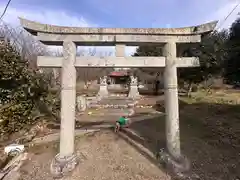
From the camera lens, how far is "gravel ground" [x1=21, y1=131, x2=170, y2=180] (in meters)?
5.34

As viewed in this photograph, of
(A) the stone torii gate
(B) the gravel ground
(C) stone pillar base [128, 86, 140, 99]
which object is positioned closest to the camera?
(B) the gravel ground

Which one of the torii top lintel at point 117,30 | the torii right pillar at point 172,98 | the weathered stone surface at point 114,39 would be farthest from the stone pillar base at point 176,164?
the torii top lintel at point 117,30

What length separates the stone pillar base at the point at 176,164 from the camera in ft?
17.6

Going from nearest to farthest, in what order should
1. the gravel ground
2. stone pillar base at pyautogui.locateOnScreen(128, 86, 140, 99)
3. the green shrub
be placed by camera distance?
the gravel ground, the green shrub, stone pillar base at pyautogui.locateOnScreen(128, 86, 140, 99)

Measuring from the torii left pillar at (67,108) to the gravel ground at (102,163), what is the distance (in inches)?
14.0

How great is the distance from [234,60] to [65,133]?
699 cm

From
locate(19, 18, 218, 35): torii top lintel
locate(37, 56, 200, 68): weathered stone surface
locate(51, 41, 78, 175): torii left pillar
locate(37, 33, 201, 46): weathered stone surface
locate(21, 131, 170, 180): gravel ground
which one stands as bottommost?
locate(21, 131, 170, 180): gravel ground

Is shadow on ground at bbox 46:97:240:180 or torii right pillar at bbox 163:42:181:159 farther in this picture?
shadow on ground at bbox 46:97:240:180

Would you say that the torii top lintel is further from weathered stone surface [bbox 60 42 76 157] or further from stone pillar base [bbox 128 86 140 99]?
stone pillar base [bbox 128 86 140 99]

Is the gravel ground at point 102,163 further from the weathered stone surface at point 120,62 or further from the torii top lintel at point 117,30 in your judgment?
the torii top lintel at point 117,30

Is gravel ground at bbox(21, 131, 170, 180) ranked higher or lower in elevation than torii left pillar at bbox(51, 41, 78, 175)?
lower

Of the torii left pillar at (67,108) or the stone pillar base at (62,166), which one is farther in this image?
the torii left pillar at (67,108)

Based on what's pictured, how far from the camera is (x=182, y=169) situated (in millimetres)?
5516

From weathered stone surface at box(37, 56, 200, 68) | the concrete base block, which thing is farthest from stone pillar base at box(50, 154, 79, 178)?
weathered stone surface at box(37, 56, 200, 68)
